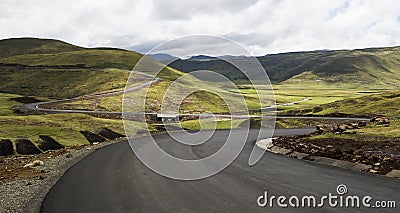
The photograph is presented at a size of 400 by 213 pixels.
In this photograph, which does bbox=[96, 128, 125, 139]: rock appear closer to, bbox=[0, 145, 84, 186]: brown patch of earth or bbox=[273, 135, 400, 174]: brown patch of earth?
bbox=[0, 145, 84, 186]: brown patch of earth

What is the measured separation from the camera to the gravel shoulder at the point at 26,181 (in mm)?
18297

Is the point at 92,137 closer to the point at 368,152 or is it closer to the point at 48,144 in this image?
the point at 48,144

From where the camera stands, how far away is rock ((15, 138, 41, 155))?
44.3 metres

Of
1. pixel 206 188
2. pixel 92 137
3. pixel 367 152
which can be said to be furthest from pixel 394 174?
pixel 92 137

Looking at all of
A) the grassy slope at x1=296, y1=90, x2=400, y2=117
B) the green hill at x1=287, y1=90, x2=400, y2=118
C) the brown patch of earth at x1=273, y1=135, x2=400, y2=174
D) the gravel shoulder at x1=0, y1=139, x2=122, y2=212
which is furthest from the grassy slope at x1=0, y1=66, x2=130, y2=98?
the brown patch of earth at x1=273, y1=135, x2=400, y2=174

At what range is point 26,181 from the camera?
25.3m

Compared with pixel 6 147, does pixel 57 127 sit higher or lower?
higher

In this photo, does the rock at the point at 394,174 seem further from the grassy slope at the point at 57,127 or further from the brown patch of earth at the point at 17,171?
the grassy slope at the point at 57,127

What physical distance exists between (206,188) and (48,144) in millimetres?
37009

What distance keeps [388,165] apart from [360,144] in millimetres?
11359

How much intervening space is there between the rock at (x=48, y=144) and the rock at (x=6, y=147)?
3.78 m

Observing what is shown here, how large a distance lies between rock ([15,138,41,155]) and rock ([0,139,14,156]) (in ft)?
2.27

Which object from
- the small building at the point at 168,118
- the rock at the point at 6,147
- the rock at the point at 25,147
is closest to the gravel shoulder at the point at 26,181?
the rock at the point at 6,147

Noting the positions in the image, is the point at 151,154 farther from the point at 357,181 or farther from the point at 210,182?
the point at 357,181
